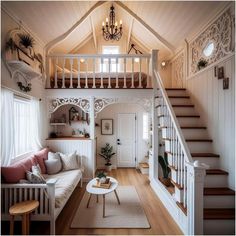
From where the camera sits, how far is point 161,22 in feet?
15.5

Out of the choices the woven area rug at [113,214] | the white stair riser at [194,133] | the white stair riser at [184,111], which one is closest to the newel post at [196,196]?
the woven area rug at [113,214]

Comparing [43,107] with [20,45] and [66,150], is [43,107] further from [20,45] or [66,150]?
[20,45]

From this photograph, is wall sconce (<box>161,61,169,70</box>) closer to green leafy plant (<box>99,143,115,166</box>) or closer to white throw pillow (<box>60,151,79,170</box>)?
green leafy plant (<box>99,143,115,166</box>)

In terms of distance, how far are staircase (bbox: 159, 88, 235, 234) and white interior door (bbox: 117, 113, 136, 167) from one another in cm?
222

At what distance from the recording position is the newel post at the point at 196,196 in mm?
2156

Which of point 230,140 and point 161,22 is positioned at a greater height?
point 161,22

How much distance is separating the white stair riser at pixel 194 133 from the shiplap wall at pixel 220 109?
126 mm

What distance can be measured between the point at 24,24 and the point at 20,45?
53 centimetres

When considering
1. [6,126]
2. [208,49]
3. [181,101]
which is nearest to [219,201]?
[181,101]

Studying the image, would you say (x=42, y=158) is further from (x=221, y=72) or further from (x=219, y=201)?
(x=221, y=72)

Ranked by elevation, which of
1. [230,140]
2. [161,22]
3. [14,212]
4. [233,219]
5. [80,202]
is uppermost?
[161,22]

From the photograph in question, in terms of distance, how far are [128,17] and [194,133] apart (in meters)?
4.42

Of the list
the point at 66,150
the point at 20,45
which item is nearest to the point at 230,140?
the point at 66,150

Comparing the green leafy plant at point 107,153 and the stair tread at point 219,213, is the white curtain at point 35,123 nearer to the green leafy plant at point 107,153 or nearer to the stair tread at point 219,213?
the green leafy plant at point 107,153
